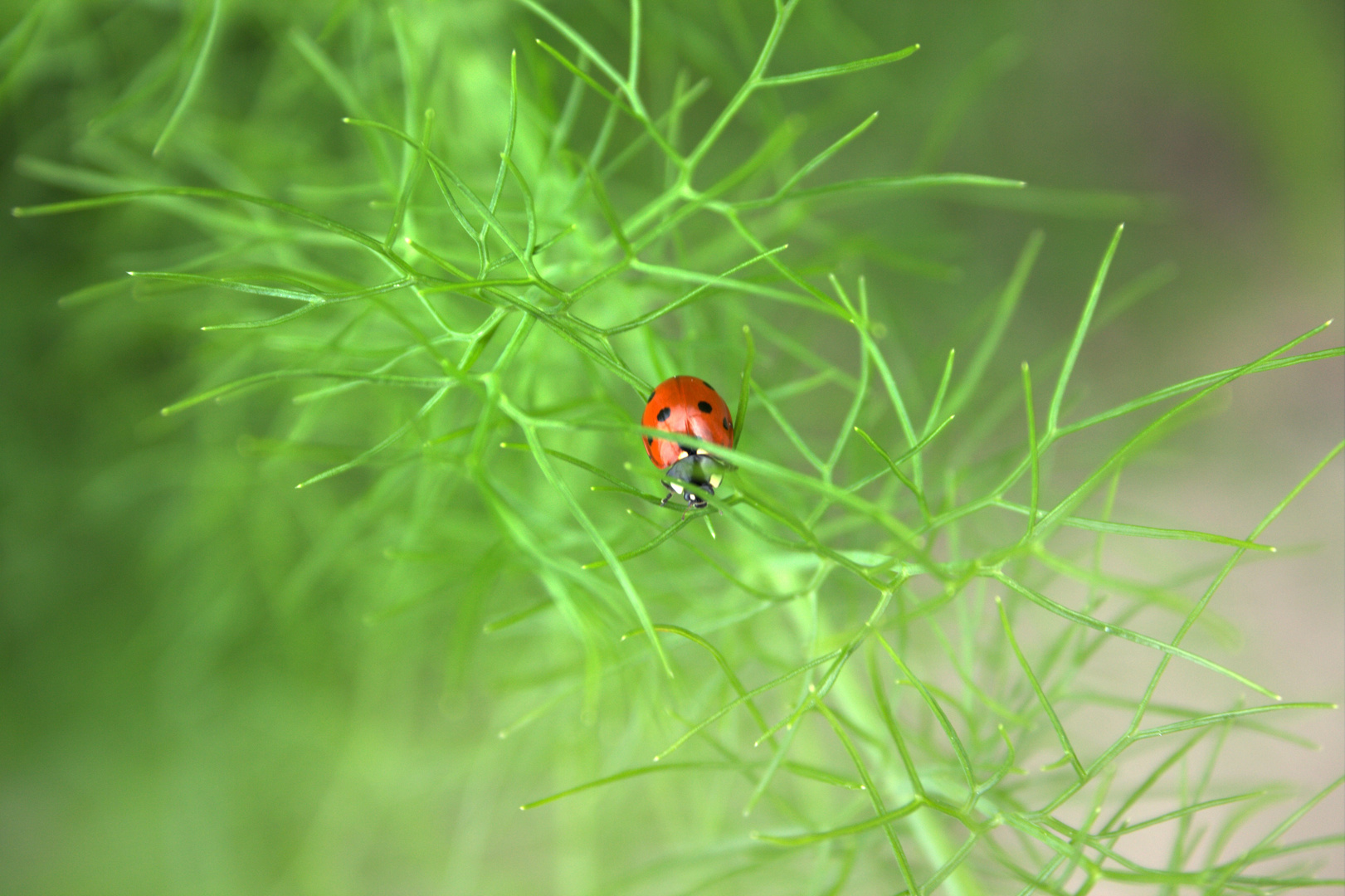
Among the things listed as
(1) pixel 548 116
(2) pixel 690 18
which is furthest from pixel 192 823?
(2) pixel 690 18

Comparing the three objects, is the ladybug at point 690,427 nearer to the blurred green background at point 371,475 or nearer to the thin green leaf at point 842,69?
the thin green leaf at point 842,69

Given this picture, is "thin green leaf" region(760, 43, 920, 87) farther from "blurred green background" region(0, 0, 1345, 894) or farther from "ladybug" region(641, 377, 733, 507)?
"blurred green background" region(0, 0, 1345, 894)

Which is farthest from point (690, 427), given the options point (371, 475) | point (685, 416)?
point (371, 475)

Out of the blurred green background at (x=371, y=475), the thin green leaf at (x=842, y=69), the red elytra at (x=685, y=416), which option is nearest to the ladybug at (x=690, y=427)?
the red elytra at (x=685, y=416)

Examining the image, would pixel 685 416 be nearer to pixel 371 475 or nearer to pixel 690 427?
pixel 690 427

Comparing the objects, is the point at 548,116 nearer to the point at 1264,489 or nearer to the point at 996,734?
the point at 996,734

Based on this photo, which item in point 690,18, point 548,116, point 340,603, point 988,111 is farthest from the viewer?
point 988,111

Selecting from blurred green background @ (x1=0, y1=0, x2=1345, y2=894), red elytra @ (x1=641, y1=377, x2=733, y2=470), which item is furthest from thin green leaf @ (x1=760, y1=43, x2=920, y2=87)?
blurred green background @ (x1=0, y1=0, x2=1345, y2=894)
